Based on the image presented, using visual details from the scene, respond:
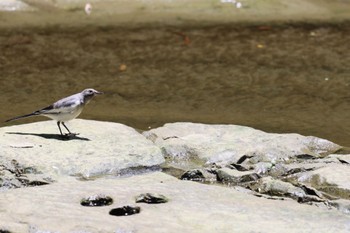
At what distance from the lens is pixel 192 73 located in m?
10.9

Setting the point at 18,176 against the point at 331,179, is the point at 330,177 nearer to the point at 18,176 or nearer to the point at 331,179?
the point at 331,179

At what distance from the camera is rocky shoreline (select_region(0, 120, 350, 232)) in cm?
542

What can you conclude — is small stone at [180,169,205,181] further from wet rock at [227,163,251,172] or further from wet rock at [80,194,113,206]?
wet rock at [80,194,113,206]

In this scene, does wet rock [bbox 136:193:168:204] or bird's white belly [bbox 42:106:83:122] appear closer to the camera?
wet rock [bbox 136:193:168:204]

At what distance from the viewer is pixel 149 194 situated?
5820mm

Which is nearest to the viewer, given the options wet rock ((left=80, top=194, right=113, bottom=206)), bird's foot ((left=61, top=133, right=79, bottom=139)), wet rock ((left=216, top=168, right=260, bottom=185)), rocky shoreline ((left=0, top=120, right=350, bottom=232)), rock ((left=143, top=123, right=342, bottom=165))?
rocky shoreline ((left=0, top=120, right=350, bottom=232))

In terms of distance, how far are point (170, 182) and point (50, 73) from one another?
4813 mm

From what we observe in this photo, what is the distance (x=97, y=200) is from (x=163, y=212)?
525 millimetres

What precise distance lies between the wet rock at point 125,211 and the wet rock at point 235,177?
3.63 ft

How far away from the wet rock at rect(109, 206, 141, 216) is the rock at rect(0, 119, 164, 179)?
0.93 meters

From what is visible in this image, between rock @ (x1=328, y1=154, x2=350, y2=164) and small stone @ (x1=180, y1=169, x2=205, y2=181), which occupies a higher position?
small stone @ (x1=180, y1=169, x2=205, y2=181)

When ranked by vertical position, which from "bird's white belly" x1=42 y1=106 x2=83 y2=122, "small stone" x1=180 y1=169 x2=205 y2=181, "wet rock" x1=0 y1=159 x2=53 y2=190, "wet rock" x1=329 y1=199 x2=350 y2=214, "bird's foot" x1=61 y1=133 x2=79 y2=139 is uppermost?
"bird's white belly" x1=42 y1=106 x2=83 y2=122

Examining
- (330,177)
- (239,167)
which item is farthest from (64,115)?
(330,177)

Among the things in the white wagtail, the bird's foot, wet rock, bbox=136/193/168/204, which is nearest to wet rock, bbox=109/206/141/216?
wet rock, bbox=136/193/168/204
